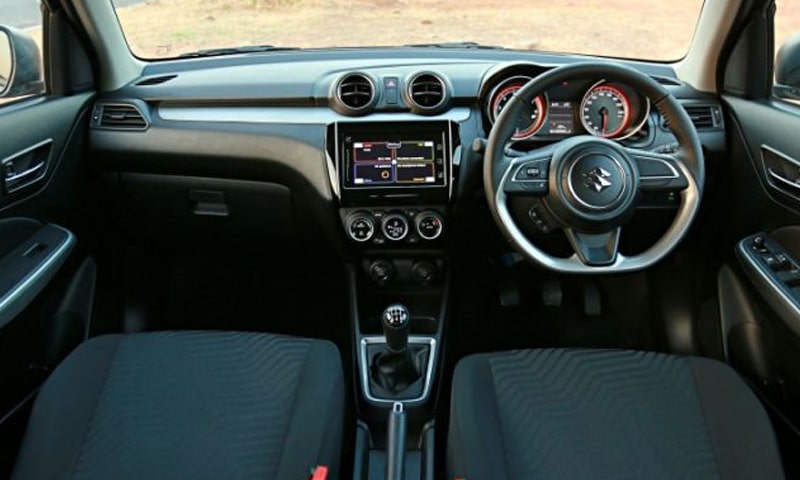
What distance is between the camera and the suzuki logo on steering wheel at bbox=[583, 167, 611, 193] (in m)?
1.74

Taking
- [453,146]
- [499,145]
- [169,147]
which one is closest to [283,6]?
[169,147]

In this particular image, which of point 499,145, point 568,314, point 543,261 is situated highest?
point 499,145

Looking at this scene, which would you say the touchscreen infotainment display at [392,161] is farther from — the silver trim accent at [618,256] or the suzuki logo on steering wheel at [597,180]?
the suzuki logo on steering wheel at [597,180]

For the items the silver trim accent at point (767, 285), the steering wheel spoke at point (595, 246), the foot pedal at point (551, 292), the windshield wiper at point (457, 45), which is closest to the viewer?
the steering wheel spoke at point (595, 246)

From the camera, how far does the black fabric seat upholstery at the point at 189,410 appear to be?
4.99ft

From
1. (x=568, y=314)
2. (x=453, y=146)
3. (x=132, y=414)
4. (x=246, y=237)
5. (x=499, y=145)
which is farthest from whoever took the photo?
(x=568, y=314)

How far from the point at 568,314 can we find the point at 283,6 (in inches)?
65.3

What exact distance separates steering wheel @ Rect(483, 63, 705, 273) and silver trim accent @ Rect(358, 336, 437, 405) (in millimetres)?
732

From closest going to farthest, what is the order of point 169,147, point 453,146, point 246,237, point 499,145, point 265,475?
point 265,475 → point 499,145 → point 453,146 → point 169,147 → point 246,237

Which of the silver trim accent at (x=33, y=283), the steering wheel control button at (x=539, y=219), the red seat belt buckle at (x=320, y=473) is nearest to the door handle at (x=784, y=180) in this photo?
the steering wheel control button at (x=539, y=219)

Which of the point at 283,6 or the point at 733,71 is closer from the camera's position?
the point at 733,71

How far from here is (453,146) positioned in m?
2.16

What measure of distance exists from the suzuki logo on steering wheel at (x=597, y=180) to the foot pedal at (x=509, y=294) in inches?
42.2

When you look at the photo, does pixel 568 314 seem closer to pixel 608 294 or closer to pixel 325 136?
pixel 608 294
